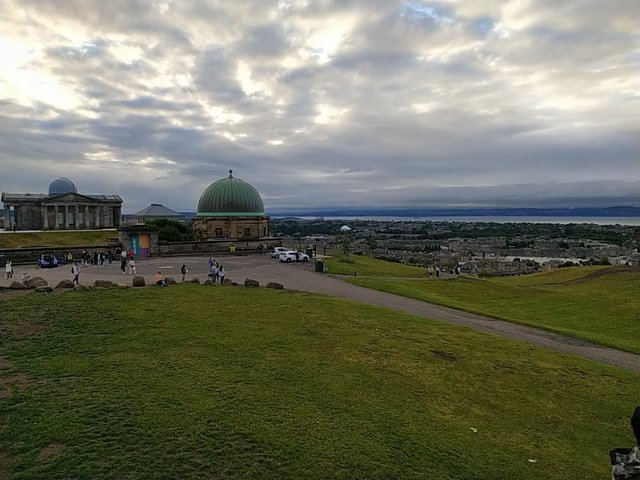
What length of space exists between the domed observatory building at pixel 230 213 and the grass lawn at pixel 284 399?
3268 centimetres

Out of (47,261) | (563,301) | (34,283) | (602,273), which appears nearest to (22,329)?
(34,283)

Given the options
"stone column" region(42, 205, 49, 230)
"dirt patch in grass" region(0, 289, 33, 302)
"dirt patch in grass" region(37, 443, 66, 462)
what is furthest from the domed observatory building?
"dirt patch in grass" region(37, 443, 66, 462)

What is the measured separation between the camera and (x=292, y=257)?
37500mm

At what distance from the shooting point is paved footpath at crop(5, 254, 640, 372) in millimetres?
17125

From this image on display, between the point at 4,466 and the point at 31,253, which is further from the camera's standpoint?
the point at 31,253

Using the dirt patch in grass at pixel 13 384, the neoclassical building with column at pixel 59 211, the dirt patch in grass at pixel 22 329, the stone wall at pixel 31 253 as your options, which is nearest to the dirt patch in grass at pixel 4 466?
the dirt patch in grass at pixel 13 384

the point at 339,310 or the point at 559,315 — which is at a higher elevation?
the point at 339,310

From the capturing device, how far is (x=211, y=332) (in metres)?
14.6

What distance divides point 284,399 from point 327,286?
16852mm

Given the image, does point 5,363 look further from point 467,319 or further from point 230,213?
point 230,213

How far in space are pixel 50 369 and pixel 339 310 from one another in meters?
11.0

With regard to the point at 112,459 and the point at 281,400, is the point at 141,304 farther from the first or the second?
the point at 112,459

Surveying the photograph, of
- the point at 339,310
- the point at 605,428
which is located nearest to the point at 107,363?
the point at 339,310

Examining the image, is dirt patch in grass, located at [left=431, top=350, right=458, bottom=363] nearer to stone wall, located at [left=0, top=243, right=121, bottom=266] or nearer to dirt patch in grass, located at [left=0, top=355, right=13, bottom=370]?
dirt patch in grass, located at [left=0, top=355, right=13, bottom=370]
